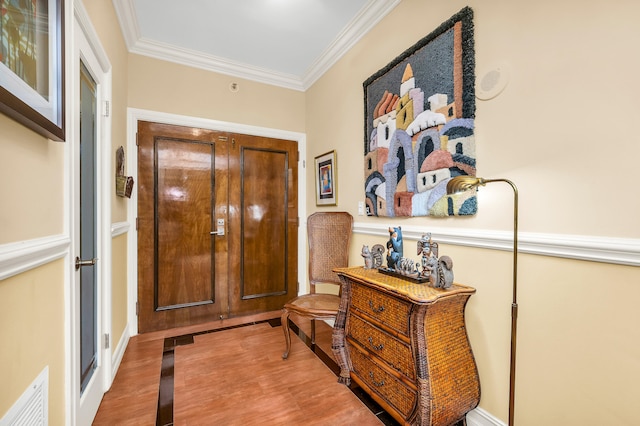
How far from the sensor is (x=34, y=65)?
0.87 m

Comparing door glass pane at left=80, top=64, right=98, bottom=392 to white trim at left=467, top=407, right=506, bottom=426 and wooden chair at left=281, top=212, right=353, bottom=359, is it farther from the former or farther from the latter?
white trim at left=467, top=407, right=506, bottom=426

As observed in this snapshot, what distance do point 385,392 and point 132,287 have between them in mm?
2475

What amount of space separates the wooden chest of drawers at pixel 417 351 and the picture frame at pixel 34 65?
1560mm

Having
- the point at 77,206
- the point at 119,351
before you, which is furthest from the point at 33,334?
the point at 119,351

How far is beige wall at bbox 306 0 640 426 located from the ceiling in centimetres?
101

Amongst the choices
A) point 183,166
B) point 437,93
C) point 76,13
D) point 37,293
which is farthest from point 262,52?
point 37,293

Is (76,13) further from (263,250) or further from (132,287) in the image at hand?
(263,250)

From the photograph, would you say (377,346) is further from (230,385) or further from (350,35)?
(350,35)

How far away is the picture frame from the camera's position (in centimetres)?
72

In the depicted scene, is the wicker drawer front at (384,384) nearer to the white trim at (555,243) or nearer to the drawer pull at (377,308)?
the drawer pull at (377,308)

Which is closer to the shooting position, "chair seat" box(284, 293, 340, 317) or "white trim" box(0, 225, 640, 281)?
"white trim" box(0, 225, 640, 281)

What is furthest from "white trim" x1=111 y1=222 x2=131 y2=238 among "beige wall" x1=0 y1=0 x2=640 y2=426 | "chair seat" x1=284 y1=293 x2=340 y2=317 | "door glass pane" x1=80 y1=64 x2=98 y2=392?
"chair seat" x1=284 y1=293 x2=340 y2=317

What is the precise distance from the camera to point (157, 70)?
109 inches

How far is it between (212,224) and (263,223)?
0.57 m
